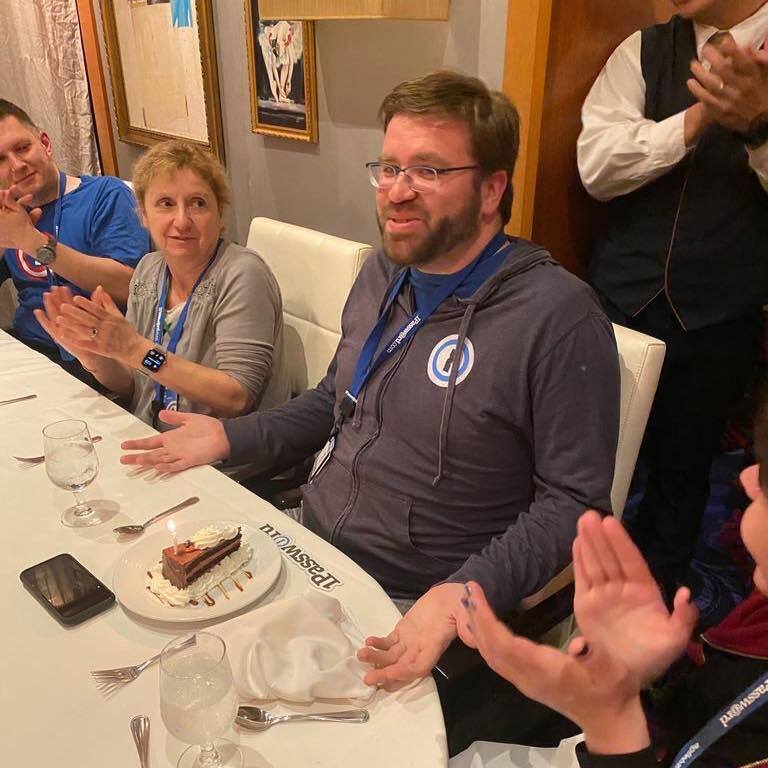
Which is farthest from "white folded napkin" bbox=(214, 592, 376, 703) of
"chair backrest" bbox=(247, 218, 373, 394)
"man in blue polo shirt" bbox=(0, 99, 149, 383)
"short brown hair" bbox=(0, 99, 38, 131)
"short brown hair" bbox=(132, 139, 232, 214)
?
"short brown hair" bbox=(0, 99, 38, 131)

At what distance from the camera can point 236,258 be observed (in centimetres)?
180

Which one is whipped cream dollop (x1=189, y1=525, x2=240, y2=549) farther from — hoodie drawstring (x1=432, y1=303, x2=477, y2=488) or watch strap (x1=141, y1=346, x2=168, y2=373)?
watch strap (x1=141, y1=346, x2=168, y2=373)

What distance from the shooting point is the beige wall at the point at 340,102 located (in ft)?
6.91

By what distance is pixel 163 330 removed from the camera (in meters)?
1.84

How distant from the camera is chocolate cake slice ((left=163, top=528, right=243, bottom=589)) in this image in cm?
98

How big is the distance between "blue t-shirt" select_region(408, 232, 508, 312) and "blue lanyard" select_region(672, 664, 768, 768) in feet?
2.53

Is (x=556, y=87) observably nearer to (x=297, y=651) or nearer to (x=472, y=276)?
(x=472, y=276)

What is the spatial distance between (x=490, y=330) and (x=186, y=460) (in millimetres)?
620

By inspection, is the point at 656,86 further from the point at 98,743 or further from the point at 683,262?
the point at 98,743

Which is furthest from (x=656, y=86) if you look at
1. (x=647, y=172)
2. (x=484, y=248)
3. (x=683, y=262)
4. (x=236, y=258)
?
(x=236, y=258)

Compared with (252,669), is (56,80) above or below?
above

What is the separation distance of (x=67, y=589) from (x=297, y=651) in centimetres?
36

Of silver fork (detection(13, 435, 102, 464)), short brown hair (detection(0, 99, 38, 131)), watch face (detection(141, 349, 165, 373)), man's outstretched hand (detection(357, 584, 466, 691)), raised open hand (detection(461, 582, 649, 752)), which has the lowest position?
silver fork (detection(13, 435, 102, 464))

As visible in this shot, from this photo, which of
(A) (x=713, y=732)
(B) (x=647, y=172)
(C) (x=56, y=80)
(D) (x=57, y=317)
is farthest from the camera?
(C) (x=56, y=80)
